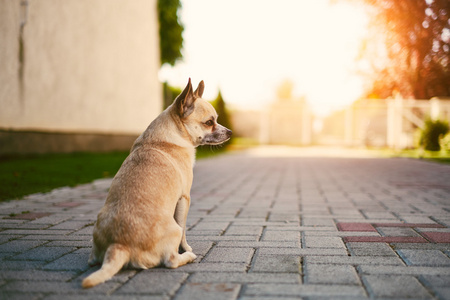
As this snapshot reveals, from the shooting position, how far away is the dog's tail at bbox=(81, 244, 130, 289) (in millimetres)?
2127

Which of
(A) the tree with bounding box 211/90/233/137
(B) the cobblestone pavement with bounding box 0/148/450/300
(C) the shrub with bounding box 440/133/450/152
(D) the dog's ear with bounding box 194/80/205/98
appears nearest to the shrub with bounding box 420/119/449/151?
(C) the shrub with bounding box 440/133/450/152

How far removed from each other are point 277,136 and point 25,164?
62.4ft

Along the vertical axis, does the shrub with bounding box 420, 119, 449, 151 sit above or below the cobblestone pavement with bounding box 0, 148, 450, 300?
above

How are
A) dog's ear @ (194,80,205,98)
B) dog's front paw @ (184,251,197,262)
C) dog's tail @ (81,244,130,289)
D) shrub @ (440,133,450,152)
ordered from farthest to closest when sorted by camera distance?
shrub @ (440,133,450,152), dog's ear @ (194,80,205,98), dog's front paw @ (184,251,197,262), dog's tail @ (81,244,130,289)

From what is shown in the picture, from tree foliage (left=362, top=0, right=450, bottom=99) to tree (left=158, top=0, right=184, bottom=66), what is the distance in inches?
602

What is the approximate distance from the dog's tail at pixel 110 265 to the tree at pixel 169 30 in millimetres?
21937

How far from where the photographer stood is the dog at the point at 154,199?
2385 millimetres

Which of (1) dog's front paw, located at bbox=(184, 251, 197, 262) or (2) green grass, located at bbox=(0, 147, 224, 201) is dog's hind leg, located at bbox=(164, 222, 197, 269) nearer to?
(1) dog's front paw, located at bbox=(184, 251, 197, 262)

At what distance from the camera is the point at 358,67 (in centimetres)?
1090

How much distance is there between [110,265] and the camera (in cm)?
224

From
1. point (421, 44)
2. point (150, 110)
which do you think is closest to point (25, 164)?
point (421, 44)

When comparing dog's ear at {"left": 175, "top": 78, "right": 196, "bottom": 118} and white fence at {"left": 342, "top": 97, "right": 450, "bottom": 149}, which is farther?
white fence at {"left": 342, "top": 97, "right": 450, "bottom": 149}

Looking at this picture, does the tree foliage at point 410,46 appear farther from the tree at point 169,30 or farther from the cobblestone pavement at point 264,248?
the tree at point 169,30

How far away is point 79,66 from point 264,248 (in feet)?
34.4
